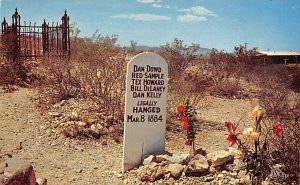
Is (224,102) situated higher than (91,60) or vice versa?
(91,60)

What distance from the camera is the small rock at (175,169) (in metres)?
5.98

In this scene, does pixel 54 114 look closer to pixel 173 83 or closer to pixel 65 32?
pixel 173 83

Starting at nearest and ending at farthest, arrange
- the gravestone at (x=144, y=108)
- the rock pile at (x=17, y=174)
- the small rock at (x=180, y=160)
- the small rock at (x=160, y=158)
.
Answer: the rock pile at (x=17, y=174)
the small rock at (x=180, y=160)
the small rock at (x=160, y=158)
the gravestone at (x=144, y=108)

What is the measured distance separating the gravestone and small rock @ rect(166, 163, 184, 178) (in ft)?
2.88

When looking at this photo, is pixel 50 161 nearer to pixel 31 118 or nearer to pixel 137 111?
pixel 137 111

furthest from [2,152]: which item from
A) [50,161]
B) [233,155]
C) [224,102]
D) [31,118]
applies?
[224,102]

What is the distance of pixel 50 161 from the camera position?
7.48m

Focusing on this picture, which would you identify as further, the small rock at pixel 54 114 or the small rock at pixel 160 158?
the small rock at pixel 54 114

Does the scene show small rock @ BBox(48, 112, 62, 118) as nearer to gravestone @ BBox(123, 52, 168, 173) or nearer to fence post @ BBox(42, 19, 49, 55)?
gravestone @ BBox(123, 52, 168, 173)

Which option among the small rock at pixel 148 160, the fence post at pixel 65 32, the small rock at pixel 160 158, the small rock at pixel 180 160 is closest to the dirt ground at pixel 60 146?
the small rock at pixel 148 160

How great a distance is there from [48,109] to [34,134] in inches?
67.1

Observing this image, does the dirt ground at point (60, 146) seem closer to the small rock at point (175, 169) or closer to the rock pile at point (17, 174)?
the small rock at point (175, 169)

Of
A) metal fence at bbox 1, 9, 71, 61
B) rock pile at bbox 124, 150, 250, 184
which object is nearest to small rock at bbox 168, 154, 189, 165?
rock pile at bbox 124, 150, 250, 184

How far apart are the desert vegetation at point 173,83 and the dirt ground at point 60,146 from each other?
450 mm
